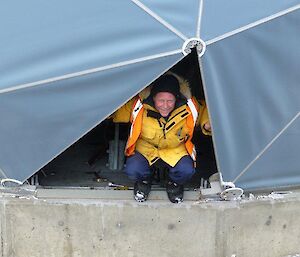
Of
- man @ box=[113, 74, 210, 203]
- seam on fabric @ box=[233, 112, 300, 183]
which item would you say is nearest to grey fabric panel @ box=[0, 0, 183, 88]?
man @ box=[113, 74, 210, 203]

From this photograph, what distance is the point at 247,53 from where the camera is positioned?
3.99 metres

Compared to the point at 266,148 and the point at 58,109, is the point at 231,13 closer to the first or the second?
the point at 266,148

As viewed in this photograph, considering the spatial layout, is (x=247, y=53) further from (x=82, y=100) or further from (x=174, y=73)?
(x=82, y=100)

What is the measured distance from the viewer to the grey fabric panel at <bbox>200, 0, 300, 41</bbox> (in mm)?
3873

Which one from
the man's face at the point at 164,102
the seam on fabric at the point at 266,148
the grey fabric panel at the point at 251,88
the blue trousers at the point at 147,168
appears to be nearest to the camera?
the grey fabric panel at the point at 251,88

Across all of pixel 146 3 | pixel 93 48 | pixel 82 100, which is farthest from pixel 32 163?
pixel 146 3

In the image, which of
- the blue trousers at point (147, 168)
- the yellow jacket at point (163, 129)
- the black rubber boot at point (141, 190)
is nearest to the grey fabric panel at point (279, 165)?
the blue trousers at point (147, 168)

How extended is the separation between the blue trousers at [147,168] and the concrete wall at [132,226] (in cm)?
24

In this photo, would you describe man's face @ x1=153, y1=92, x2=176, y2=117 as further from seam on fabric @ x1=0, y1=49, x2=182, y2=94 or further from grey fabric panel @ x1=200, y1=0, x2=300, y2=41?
grey fabric panel @ x1=200, y1=0, x2=300, y2=41

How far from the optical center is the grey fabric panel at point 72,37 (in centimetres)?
388

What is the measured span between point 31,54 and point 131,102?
99cm

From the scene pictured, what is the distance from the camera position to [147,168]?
4625 mm

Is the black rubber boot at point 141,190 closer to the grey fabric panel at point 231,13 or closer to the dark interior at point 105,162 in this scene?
the dark interior at point 105,162

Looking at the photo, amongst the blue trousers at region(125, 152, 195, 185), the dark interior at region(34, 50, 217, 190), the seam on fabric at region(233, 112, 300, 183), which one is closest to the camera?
the seam on fabric at region(233, 112, 300, 183)
